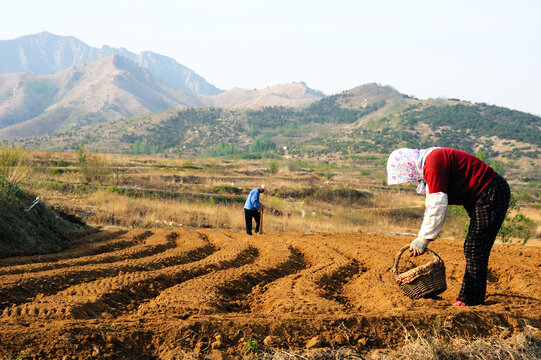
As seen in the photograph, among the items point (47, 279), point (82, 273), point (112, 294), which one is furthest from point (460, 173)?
point (47, 279)

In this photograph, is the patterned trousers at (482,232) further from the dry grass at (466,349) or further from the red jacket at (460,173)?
the dry grass at (466,349)

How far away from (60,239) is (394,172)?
8.54m

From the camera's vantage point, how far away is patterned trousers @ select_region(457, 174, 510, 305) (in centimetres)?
466

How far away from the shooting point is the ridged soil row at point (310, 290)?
489 cm

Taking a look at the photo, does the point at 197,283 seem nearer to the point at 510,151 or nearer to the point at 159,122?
the point at 510,151

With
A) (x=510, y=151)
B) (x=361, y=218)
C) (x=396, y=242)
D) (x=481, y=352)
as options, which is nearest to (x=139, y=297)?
(x=481, y=352)

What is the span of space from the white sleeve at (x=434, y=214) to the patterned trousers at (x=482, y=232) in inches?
19.1

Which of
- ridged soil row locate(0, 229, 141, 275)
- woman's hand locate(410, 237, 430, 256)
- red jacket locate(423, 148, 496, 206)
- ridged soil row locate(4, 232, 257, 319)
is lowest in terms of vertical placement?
ridged soil row locate(0, 229, 141, 275)

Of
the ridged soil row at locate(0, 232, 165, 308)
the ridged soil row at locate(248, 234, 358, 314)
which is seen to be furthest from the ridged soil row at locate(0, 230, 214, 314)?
the ridged soil row at locate(248, 234, 358, 314)

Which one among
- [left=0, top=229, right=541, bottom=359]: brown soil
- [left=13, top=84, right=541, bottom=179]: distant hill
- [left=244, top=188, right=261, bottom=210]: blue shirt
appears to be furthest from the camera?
[left=13, top=84, right=541, bottom=179]: distant hill

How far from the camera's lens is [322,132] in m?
118

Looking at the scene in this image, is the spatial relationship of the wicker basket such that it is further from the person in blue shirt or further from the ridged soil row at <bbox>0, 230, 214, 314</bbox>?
the person in blue shirt

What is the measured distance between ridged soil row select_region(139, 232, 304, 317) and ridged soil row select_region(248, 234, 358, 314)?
0.80 feet

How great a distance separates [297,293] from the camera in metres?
5.63
